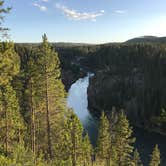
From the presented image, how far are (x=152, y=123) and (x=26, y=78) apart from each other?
61945 mm

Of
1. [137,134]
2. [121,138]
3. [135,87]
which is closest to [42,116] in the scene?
[121,138]

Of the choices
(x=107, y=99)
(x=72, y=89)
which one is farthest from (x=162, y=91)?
(x=72, y=89)

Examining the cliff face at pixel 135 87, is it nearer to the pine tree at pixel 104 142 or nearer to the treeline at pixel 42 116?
the pine tree at pixel 104 142

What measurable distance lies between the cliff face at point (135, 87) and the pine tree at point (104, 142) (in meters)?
41.5

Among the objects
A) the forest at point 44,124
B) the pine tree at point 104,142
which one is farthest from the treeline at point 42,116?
the pine tree at point 104,142

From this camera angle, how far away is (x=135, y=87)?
104 meters

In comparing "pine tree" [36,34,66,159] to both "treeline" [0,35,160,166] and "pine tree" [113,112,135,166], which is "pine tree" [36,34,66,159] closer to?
"treeline" [0,35,160,166]

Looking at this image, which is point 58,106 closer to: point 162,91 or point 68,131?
point 68,131

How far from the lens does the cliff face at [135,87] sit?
92.3m

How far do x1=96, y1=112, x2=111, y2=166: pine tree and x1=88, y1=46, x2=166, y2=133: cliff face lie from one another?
4149 cm

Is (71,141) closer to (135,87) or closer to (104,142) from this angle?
(104,142)

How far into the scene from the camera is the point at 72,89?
474 ft

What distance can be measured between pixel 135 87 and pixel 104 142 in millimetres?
63931

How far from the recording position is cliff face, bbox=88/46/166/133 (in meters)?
92.3
